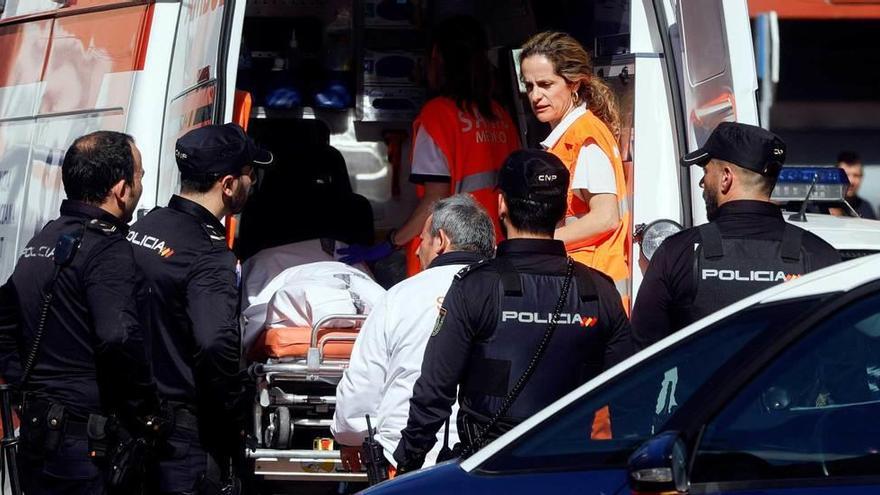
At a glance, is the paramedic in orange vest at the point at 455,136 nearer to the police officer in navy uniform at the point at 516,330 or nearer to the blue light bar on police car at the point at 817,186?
the blue light bar on police car at the point at 817,186

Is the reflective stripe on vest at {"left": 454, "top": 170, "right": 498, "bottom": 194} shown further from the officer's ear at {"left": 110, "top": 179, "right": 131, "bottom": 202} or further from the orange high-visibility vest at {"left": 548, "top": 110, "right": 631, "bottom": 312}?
the officer's ear at {"left": 110, "top": 179, "right": 131, "bottom": 202}

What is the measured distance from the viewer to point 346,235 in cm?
660

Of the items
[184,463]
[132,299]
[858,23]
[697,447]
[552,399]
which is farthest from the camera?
[858,23]

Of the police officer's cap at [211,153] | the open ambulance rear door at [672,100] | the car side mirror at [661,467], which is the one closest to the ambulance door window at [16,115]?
the police officer's cap at [211,153]

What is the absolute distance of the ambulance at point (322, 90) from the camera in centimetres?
540

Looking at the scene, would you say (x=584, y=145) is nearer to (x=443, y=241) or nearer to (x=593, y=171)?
(x=593, y=171)

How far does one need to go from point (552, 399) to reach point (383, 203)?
4.27 metres

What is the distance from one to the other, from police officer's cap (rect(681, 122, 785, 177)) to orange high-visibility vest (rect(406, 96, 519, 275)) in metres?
2.02

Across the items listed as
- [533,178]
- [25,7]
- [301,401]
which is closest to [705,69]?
[533,178]

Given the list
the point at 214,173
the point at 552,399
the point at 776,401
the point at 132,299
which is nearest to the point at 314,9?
the point at 214,173

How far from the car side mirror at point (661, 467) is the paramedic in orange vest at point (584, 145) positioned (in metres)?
2.64

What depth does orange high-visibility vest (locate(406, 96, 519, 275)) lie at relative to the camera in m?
6.49

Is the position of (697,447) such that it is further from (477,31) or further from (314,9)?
(314,9)

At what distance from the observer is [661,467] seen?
279cm
